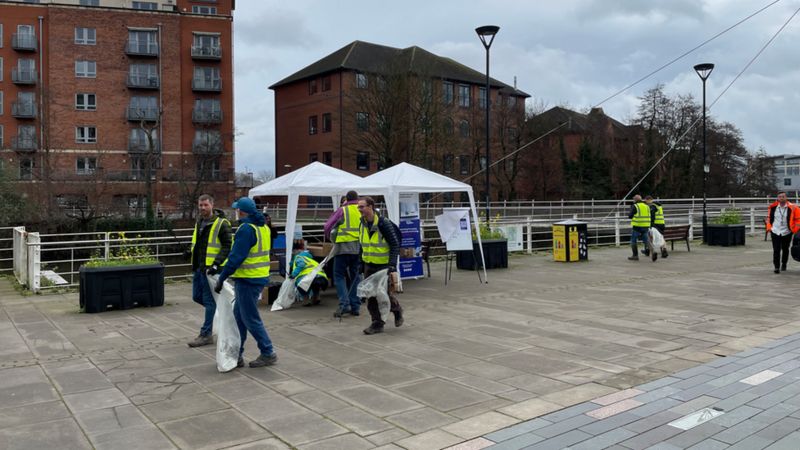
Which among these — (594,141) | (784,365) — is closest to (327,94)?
(594,141)

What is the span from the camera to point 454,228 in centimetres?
1327

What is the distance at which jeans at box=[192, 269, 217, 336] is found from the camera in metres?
7.55

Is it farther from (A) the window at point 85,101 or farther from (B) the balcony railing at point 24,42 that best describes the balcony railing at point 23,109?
(B) the balcony railing at point 24,42

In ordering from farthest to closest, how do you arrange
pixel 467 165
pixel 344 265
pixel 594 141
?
pixel 594 141, pixel 467 165, pixel 344 265

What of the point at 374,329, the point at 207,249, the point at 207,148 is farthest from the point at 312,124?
the point at 207,249

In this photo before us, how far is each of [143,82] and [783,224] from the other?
171 feet

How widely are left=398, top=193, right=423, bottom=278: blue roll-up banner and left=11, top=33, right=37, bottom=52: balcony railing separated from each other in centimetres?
5129

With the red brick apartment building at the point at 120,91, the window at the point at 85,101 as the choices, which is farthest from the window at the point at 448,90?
the window at the point at 85,101

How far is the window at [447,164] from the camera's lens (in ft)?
168

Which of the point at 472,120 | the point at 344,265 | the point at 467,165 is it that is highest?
the point at 472,120

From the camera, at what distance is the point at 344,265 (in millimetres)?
9500

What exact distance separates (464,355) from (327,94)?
5646 centimetres

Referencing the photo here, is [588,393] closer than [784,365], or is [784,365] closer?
[588,393]

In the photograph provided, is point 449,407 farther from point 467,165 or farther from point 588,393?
point 467,165
